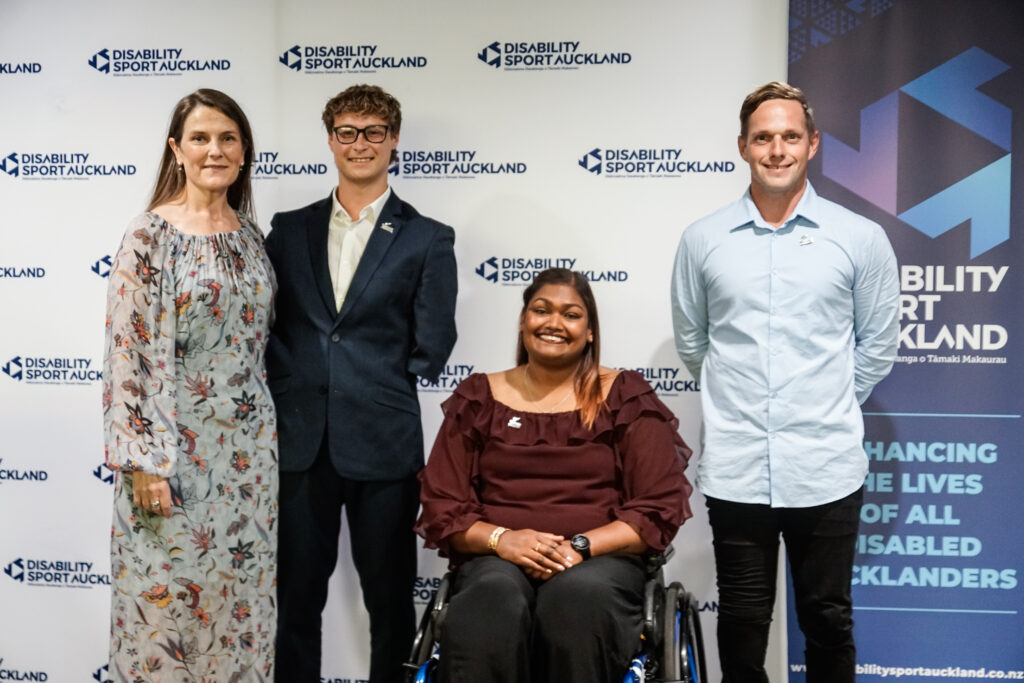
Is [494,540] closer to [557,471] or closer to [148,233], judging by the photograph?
[557,471]

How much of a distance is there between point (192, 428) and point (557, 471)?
100cm

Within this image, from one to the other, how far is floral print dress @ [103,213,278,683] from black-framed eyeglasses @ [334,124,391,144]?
0.50 m

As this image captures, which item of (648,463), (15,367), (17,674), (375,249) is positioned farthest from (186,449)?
(17,674)

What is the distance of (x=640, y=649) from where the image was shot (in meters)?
2.39

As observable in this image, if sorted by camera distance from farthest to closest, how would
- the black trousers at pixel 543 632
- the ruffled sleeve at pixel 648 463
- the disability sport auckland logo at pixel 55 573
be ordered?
the disability sport auckland logo at pixel 55 573, the ruffled sleeve at pixel 648 463, the black trousers at pixel 543 632

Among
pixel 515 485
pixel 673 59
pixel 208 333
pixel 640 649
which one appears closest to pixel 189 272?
pixel 208 333

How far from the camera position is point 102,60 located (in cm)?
382

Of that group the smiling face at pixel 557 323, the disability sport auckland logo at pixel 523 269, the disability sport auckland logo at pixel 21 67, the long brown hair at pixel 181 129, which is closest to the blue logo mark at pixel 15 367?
the disability sport auckland logo at pixel 21 67

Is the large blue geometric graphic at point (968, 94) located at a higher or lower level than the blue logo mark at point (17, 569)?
higher

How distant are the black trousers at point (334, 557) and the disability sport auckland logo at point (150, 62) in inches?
68.5

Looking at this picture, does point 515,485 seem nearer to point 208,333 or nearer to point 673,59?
point 208,333

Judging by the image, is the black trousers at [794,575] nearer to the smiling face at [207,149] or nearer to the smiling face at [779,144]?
the smiling face at [779,144]

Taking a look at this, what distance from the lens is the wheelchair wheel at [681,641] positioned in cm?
232

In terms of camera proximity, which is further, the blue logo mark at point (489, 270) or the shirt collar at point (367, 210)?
the blue logo mark at point (489, 270)
